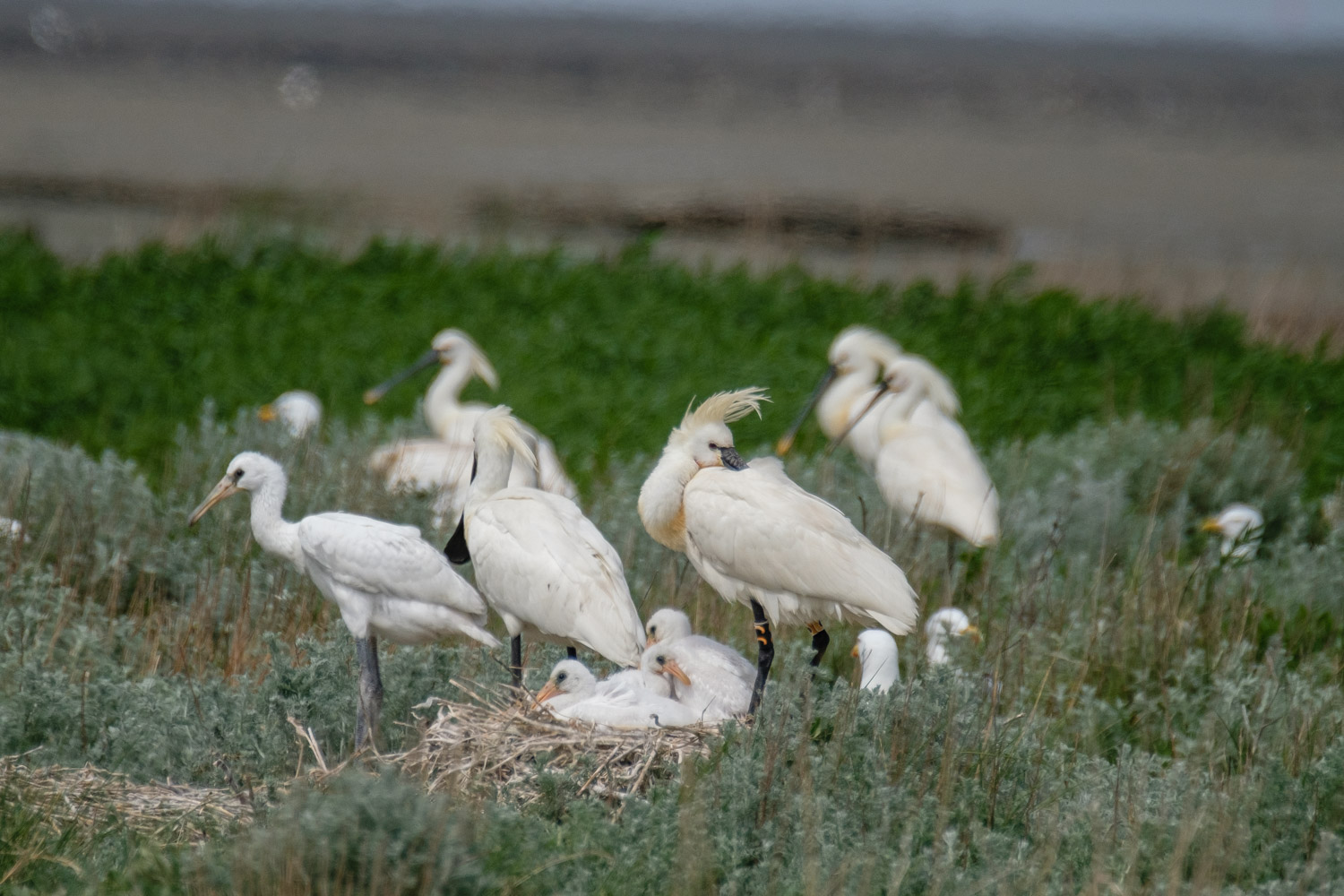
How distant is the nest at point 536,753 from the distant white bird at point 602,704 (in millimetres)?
104

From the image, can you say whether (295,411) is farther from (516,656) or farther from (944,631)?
(944,631)

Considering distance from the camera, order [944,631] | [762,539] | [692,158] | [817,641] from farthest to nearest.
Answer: [692,158] → [944,631] → [817,641] → [762,539]

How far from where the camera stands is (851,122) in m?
39.4

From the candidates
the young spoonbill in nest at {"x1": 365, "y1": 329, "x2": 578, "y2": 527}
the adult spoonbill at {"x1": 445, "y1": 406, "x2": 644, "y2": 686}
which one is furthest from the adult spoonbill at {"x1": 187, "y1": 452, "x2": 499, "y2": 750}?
the young spoonbill in nest at {"x1": 365, "y1": 329, "x2": 578, "y2": 527}

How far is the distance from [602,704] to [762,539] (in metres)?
0.86

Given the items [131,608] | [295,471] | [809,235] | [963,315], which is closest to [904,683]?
[131,608]

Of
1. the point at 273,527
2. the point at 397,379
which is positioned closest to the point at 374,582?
the point at 273,527

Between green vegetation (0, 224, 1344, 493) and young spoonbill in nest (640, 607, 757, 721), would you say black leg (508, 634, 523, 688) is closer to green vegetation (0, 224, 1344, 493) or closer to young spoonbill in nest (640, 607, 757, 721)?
young spoonbill in nest (640, 607, 757, 721)

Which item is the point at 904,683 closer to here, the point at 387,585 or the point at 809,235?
the point at 387,585

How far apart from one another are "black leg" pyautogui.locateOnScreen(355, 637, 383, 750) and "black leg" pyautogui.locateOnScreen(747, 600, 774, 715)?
1.27 meters

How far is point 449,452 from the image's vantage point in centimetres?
852

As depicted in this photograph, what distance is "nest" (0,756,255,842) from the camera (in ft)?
14.5

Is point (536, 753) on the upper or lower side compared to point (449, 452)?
upper

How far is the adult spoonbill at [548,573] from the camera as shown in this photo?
541 cm
